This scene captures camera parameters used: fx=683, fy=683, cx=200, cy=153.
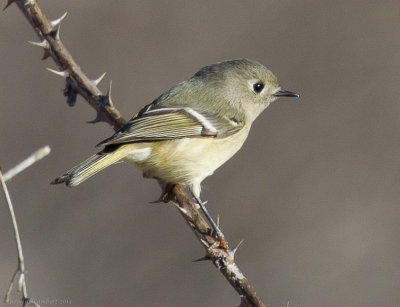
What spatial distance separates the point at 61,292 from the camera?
4.96m

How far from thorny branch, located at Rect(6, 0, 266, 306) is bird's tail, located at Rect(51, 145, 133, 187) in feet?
0.57

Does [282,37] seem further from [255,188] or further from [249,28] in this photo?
[255,188]

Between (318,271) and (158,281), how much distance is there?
139 centimetres

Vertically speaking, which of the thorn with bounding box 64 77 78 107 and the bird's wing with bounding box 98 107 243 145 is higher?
the thorn with bounding box 64 77 78 107

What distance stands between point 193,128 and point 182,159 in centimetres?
21

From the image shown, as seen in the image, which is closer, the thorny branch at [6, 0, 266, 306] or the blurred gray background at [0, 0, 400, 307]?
the thorny branch at [6, 0, 266, 306]

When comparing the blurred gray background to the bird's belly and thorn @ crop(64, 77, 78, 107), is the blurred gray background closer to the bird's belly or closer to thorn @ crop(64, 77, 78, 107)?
the bird's belly

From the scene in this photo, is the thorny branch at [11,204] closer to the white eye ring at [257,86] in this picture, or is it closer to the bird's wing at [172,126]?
the bird's wing at [172,126]

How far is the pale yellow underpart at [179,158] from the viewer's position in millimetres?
2996

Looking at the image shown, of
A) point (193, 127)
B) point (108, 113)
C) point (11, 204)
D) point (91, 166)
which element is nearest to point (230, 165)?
point (193, 127)

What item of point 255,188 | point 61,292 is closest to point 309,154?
point 255,188

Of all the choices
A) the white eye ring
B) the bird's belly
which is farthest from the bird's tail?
the white eye ring

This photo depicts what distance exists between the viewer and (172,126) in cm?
311

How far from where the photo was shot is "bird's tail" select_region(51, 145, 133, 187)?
2.53 metres
